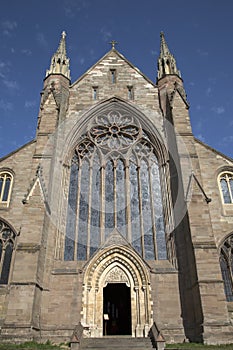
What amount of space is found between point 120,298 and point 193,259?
5.25 metres

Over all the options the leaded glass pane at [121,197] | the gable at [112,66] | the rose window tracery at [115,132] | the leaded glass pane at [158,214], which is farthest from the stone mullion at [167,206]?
the gable at [112,66]

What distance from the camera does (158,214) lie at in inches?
595

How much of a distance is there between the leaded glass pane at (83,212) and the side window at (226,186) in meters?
6.80

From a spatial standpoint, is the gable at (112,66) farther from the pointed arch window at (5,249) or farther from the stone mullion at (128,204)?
the pointed arch window at (5,249)

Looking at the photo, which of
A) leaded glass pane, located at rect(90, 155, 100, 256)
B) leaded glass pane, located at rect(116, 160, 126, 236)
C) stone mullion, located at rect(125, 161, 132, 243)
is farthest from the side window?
leaded glass pane, located at rect(90, 155, 100, 256)

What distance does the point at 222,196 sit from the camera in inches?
595

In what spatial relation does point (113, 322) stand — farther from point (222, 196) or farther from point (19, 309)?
point (222, 196)

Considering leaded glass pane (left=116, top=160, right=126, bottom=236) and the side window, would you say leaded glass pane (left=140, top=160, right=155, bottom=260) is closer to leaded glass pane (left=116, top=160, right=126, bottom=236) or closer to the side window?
leaded glass pane (left=116, top=160, right=126, bottom=236)

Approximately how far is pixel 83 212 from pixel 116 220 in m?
1.69

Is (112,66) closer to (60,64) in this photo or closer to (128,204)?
(60,64)

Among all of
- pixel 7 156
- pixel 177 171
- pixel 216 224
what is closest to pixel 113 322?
pixel 216 224

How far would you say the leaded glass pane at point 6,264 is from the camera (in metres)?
13.1

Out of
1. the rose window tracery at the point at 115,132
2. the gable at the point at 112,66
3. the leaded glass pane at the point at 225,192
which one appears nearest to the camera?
the leaded glass pane at the point at 225,192

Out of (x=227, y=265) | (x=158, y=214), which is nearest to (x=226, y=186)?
(x=158, y=214)
